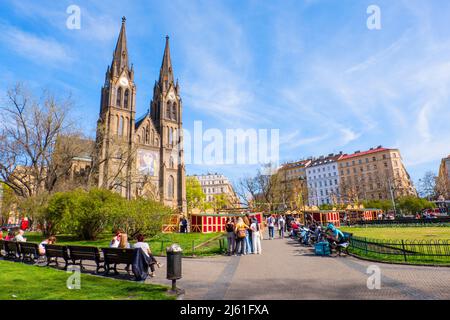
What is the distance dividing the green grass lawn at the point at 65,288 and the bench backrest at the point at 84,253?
2.12ft

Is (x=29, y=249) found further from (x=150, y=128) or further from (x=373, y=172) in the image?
(x=373, y=172)

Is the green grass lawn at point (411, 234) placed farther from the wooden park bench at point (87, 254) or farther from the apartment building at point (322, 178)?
the apartment building at point (322, 178)

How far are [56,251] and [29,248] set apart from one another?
1918 mm

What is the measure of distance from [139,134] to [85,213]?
3862 cm

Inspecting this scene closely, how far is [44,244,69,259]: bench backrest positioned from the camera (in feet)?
30.0

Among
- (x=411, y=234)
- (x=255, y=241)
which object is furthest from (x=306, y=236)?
(x=411, y=234)

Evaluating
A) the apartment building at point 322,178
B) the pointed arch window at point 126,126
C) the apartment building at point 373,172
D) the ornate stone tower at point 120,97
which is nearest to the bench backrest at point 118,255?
the ornate stone tower at point 120,97

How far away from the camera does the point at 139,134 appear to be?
54312mm

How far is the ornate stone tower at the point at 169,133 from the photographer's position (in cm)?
5556

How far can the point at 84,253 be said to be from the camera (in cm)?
873

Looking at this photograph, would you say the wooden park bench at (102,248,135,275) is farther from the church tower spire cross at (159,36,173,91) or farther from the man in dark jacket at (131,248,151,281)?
the church tower spire cross at (159,36,173,91)

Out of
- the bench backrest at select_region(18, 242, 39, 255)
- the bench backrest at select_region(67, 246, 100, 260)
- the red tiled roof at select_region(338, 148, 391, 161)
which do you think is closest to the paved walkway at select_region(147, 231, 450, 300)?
the bench backrest at select_region(67, 246, 100, 260)

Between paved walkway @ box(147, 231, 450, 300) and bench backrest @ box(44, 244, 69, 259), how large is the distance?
3.28 metres
